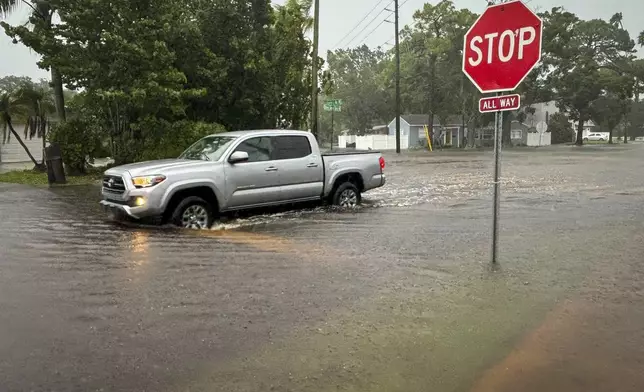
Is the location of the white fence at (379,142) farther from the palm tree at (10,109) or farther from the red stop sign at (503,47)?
the red stop sign at (503,47)

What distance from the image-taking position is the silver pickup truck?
894 cm

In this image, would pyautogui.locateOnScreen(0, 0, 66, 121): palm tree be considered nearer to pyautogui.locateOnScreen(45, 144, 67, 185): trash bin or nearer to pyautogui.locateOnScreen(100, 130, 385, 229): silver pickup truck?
pyautogui.locateOnScreen(45, 144, 67, 185): trash bin

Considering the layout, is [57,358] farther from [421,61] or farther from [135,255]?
[421,61]

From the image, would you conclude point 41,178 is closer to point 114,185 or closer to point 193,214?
point 114,185

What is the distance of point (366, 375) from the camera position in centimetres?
384

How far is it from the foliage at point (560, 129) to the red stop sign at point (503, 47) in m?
76.1

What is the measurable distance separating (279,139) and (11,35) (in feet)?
41.5

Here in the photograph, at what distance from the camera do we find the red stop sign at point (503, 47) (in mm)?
5880

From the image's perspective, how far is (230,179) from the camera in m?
9.61

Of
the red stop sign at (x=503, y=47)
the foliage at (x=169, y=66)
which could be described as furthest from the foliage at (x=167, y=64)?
the red stop sign at (x=503, y=47)

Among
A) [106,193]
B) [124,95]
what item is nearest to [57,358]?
[106,193]

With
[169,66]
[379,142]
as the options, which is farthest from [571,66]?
[169,66]

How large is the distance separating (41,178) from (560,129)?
7205 centimetres

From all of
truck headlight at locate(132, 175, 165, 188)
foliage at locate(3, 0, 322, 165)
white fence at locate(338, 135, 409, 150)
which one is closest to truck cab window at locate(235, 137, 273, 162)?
truck headlight at locate(132, 175, 165, 188)
